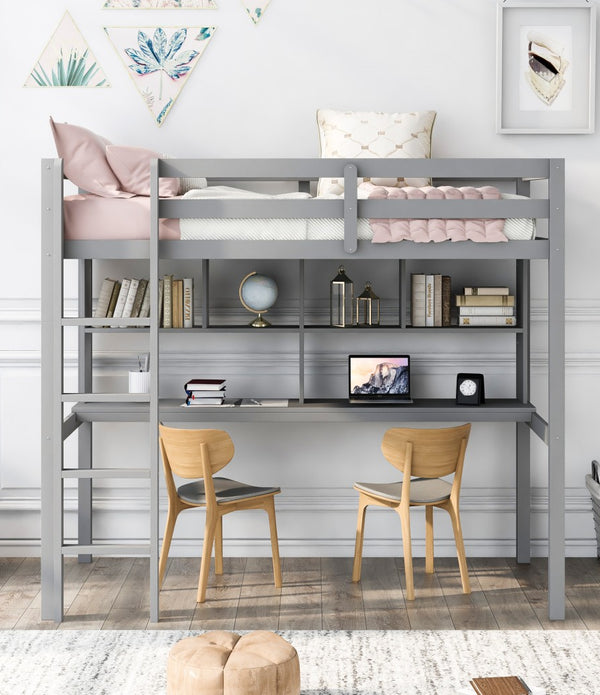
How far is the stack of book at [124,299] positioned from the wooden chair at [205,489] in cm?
57

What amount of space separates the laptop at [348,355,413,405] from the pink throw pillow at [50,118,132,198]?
1.23 metres

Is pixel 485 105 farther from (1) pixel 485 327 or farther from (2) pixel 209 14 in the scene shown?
(2) pixel 209 14

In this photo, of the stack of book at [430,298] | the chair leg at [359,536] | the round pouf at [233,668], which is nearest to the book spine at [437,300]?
the stack of book at [430,298]

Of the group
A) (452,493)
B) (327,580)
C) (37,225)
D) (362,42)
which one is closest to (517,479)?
(452,493)

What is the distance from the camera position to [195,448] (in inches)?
129

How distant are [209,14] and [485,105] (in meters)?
1.31

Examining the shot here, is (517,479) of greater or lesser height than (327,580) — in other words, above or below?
A: above

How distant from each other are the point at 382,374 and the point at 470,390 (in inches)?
15.2

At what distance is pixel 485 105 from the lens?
153 inches

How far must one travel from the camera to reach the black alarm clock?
3639 mm

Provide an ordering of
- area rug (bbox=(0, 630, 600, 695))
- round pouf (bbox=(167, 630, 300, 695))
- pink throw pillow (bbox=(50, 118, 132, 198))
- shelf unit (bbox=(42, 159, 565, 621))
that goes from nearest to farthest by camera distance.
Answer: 1. round pouf (bbox=(167, 630, 300, 695))
2. area rug (bbox=(0, 630, 600, 695))
3. shelf unit (bbox=(42, 159, 565, 621))
4. pink throw pillow (bbox=(50, 118, 132, 198))

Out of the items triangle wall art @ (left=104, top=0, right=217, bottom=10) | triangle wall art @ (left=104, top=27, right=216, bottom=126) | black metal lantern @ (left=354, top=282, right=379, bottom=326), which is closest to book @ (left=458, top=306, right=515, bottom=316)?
black metal lantern @ (left=354, top=282, right=379, bottom=326)

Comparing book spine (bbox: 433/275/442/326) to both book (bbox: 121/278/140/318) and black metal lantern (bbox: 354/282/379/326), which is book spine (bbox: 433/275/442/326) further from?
book (bbox: 121/278/140/318)

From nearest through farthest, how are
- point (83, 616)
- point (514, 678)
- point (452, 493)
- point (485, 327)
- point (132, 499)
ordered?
point (514, 678)
point (83, 616)
point (452, 493)
point (485, 327)
point (132, 499)
